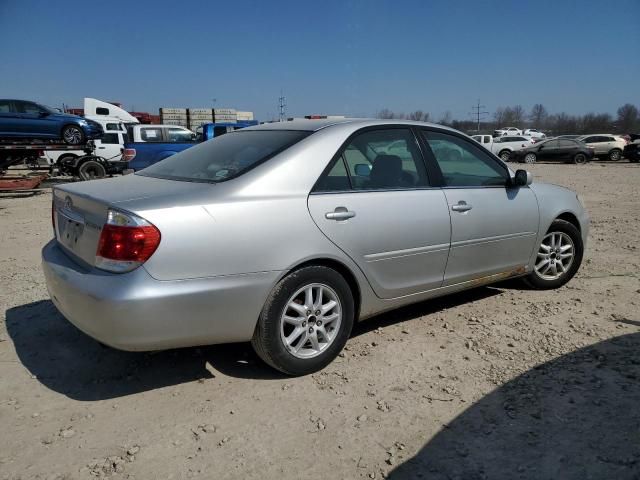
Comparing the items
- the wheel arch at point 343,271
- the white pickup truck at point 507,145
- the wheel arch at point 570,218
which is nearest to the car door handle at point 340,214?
the wheel arch at point 343,271

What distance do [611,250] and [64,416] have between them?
6181 millimetres

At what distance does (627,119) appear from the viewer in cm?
7550

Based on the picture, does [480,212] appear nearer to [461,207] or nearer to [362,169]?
[461,207]

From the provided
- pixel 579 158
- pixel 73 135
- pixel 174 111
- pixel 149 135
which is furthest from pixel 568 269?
pixel 174 111

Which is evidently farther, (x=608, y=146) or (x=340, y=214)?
(x=608, y=146)

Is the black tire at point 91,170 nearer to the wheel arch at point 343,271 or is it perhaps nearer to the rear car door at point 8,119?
the rear car door at point 8,119

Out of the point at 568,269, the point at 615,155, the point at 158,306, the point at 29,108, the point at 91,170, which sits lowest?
the point at 568,269

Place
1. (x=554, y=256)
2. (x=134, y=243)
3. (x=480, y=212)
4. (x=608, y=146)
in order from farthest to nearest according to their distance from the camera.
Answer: (x=608, y=146), (x=554, y=256), (x=480, y=212), (x=134, y=243)

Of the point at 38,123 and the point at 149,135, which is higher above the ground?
the point at 38,123

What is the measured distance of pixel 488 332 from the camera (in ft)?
12.6

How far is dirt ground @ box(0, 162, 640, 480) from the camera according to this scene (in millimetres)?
2357

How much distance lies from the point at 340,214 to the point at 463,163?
56.4 inches

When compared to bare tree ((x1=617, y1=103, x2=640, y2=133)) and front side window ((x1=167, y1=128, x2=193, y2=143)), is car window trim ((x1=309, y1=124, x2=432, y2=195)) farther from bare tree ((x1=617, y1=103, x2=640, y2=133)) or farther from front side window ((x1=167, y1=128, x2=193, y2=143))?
bare tree ((x1=617, y1=103, x2=640, y2=133))

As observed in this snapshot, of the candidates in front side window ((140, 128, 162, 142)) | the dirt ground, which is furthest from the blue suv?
the dirt ground
